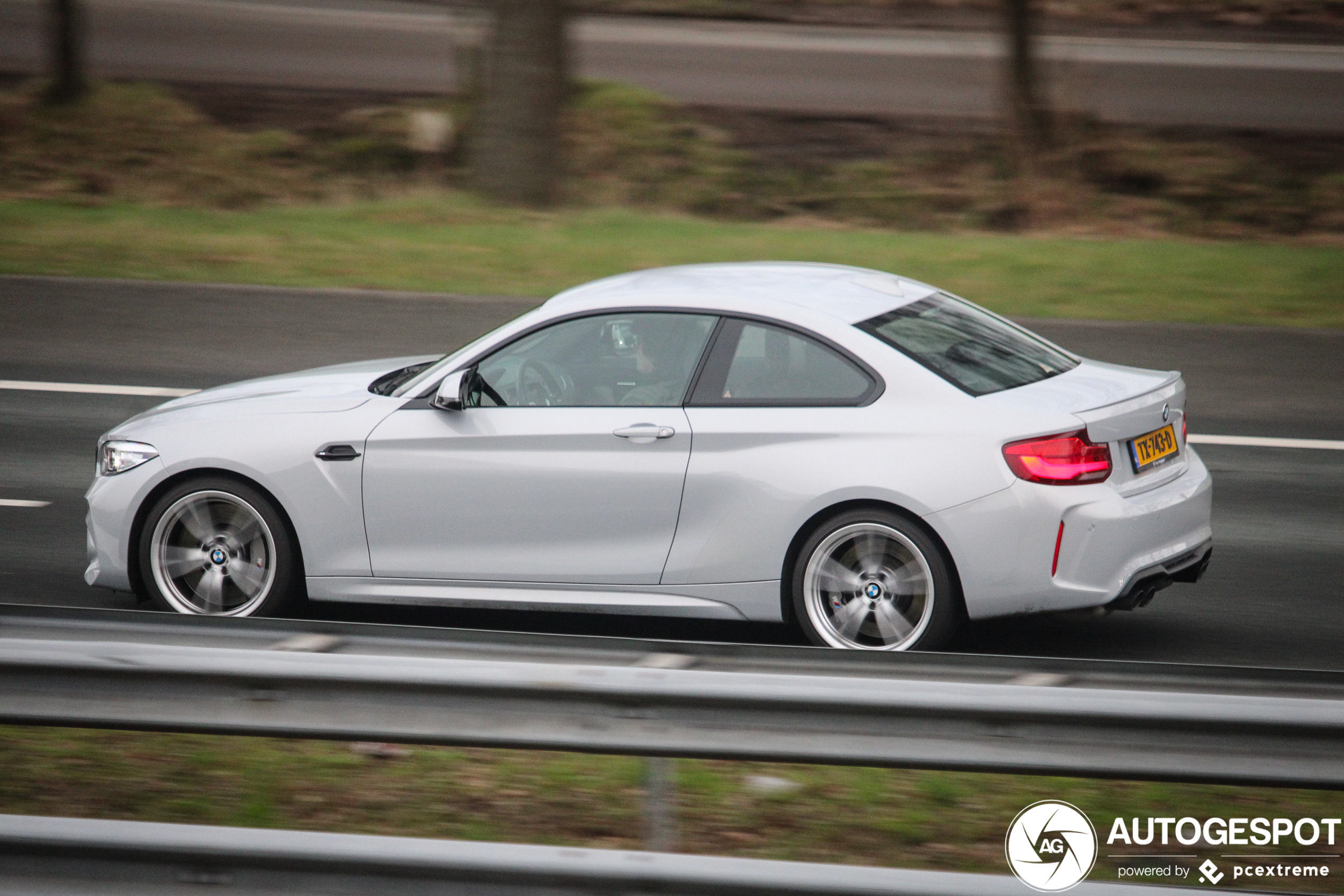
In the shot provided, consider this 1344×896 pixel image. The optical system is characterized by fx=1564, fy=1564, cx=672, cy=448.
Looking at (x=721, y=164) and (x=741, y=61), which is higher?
(x=741, y=61)

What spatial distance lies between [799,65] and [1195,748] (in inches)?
889

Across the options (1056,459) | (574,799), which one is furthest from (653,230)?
(574,799)

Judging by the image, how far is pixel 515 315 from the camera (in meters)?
12.1

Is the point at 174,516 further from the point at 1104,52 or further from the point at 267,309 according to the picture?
the point at 1104,52

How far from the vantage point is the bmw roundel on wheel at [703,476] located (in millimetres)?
5867

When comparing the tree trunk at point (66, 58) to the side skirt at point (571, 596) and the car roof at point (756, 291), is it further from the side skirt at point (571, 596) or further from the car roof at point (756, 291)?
the side skirt at point (571, 596)

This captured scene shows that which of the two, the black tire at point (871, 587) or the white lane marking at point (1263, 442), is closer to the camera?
the black tire at point (871, 587)

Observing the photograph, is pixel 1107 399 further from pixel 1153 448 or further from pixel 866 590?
pixel 866 590

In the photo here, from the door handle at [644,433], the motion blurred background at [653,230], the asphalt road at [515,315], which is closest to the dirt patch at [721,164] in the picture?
the motion blurred background at [653,230]

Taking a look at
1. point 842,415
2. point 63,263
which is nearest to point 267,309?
point 63,263

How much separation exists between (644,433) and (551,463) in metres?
0.40

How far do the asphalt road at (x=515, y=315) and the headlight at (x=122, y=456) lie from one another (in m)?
0.67

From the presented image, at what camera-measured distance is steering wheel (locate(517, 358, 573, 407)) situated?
21.0ft

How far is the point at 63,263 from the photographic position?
44.1ft
